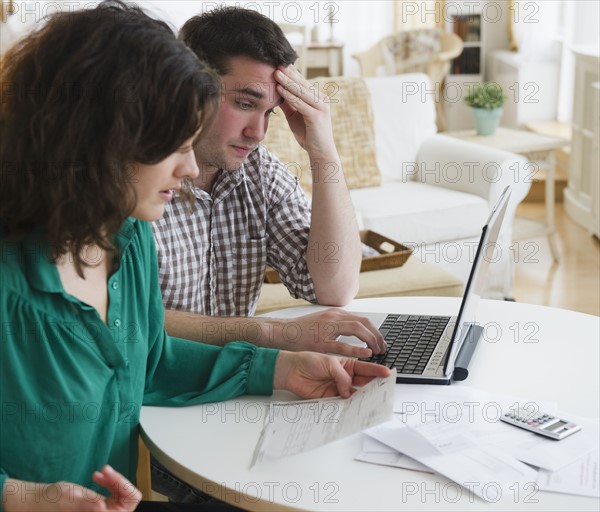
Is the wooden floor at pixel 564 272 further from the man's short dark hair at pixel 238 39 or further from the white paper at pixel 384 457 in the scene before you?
the white paper at pixel 384 457

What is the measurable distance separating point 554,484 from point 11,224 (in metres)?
0.73

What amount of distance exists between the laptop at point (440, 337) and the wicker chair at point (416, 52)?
4976 mm

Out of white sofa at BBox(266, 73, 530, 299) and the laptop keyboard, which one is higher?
the laptop keyboard

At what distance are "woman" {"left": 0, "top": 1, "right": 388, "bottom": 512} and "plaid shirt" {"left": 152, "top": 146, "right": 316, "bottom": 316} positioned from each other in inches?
19.9

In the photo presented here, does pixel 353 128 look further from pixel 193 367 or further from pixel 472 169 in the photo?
pixel 193 367

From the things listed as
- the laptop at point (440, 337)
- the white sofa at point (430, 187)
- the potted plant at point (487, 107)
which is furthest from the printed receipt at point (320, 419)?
the potted plant at point (487, 107)

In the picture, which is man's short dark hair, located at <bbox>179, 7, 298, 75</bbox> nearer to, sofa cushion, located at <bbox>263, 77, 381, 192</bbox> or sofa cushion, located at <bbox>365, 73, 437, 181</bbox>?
sofa cushion, located at <bbox>263, 77, 381, 192</bbox>

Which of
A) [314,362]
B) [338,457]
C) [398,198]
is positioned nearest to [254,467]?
[338,457]

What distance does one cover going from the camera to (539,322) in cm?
162

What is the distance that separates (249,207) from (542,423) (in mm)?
837

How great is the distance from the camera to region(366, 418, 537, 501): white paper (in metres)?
1.06

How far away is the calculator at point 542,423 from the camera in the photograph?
117 centimetres

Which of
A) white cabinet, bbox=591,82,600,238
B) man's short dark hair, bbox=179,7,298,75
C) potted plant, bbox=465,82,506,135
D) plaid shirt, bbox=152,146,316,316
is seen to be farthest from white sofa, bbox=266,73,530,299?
man's short dark hair, bbox=179,7,298,75

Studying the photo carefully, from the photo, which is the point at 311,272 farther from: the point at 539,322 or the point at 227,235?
the point at 539,322
